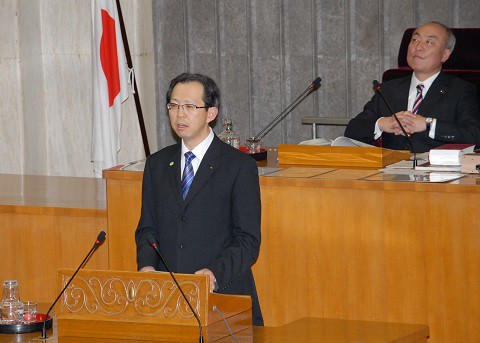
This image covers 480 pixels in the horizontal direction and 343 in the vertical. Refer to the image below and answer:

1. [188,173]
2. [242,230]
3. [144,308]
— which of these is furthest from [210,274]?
[188,173]

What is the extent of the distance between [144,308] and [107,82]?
412cm

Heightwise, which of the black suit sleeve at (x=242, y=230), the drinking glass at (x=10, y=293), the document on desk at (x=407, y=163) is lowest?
the drinking glass at (x=10, y=293)

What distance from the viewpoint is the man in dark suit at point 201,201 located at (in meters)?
3.88

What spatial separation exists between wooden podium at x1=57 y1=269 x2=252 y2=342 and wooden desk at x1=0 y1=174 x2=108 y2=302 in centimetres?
180

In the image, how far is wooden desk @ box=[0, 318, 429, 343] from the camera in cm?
329

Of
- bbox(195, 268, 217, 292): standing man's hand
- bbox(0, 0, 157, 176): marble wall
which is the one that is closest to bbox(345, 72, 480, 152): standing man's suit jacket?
bbox(195, 268, 217, 292): standing man's hand

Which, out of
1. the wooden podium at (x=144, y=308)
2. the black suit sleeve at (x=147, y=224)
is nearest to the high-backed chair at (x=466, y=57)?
the black suit sleeve at (x=147, y=224)

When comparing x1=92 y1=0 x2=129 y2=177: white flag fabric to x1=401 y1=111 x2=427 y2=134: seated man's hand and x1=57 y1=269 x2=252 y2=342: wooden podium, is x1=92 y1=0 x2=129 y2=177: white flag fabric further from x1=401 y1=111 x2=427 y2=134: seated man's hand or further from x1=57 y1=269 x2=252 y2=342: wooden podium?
x1=57 y1=269 x2=252 y2=342: wooden podium

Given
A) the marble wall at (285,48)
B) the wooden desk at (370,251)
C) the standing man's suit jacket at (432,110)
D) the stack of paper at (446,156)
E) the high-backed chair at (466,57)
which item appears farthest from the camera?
the marble wall at (285,48)

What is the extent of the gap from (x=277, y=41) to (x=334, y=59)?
470mm

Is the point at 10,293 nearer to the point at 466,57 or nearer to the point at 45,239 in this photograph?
the point at 45,239

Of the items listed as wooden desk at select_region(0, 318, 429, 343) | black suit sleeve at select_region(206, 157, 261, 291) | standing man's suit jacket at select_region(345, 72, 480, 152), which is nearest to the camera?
wooden desk at select_region(0, 318, 429, 343)

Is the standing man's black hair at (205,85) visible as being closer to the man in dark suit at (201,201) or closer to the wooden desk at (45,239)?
the man in dark suit at (201,201)

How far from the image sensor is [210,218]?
3924 mm
